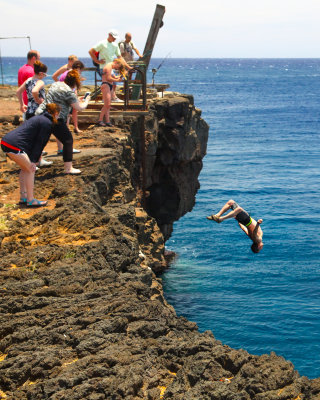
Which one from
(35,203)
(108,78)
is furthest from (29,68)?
(35,203)

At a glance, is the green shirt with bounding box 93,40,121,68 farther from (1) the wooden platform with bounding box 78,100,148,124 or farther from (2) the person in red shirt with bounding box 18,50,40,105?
(2) the person in red shirt with bounding box 18,50,40,105

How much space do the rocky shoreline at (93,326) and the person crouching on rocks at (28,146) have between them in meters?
0.39

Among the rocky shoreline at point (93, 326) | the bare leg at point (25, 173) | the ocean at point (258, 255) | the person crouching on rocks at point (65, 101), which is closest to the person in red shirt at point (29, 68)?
the person crouching on rocks at point (65, 101)

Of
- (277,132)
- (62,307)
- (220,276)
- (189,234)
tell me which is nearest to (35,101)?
(62,307)

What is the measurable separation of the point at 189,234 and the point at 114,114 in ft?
62.1

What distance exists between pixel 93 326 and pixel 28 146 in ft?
15.5

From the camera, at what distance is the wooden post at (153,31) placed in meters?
21.8

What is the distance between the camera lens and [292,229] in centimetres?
3509

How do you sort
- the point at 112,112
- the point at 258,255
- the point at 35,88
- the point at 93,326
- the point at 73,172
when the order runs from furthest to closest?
the point at 258,255, the point at 112,112, the point at 73,172, the point at 35,88, the point at 93,326

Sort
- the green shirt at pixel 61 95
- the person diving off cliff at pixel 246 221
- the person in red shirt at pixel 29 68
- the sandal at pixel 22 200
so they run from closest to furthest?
the sandal at pixel 22 200, the green shirt at pixel 61 95, the person diving off cliff at pixel 246 221, the person in red shirt at pixel 29 68

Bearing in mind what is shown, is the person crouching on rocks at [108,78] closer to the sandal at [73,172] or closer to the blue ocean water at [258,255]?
the sandal at [73,172]

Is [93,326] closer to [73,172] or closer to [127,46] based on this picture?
[73,172]

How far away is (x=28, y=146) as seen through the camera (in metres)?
10.3

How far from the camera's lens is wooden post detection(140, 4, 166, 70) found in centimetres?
2181
